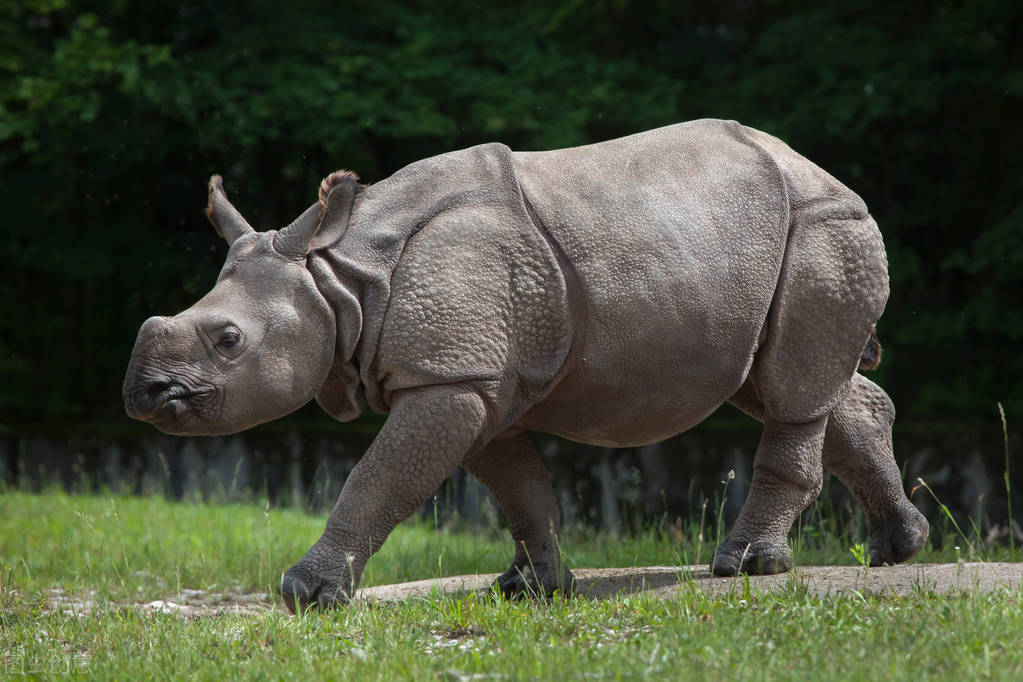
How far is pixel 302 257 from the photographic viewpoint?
16.2 ft

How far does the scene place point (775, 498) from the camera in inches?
219

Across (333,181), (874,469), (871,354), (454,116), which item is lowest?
(874,469)

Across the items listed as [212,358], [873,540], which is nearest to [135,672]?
[212,358]

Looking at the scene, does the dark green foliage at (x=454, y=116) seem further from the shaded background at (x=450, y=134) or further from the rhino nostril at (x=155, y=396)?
the rhino nostril at (x=155, y=396)

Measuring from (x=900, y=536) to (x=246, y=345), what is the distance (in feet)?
10.5

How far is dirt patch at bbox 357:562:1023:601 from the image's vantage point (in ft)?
15.5

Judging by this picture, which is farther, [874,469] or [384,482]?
[874,469]

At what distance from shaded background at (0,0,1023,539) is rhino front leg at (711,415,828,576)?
257 inches

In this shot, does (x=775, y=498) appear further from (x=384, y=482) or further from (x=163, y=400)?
(x=163, y=400)

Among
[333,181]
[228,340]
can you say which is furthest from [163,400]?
[333,181]

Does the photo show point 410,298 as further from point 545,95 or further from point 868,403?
point 545,95

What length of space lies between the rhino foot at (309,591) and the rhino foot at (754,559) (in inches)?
67.3

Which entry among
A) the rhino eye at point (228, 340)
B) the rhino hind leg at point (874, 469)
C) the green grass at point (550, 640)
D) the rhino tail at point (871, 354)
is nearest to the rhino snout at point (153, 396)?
the rhino eye at point (228, 340)

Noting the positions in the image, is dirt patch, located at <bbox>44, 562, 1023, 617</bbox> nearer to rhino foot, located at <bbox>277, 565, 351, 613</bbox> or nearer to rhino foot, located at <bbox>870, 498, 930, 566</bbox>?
rhino foot, located at <bbox>277, 565, 351, 613</bbox>
